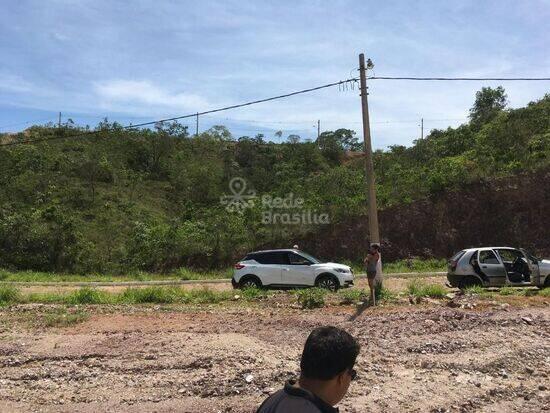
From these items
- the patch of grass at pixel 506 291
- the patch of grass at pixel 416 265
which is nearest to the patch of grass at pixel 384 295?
the patch of grass at pixel 506 291

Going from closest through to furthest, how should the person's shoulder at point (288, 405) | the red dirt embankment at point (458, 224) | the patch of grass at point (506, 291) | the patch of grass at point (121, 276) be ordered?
the person's shoulder at point (288, 405) < the patch of grass at point (506, 291) < the patch of grass at point (121, 276) < the red dirt embankment at point (458, 224)

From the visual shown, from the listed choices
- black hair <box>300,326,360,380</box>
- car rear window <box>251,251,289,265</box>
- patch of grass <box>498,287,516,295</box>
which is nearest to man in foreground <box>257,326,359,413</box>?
black hair <box>300,326,360,380</box>

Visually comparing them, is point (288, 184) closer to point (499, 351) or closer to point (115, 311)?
point (115, 311)

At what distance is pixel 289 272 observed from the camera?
17.6 m

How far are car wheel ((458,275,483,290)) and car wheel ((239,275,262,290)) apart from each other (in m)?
6.40

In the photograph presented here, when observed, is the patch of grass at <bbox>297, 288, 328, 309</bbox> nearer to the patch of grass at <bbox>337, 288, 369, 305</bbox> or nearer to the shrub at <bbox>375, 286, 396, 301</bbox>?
the patch of grass at <bbox>337, 288, 369, 305</bbox>

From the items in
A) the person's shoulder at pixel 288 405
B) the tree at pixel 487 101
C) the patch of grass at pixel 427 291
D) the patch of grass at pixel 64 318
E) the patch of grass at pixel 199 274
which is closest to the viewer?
the person's shoulder at pixel 288 405

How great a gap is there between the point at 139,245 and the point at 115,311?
20.0 m

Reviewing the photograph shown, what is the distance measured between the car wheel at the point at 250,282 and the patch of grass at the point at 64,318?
19.9ft

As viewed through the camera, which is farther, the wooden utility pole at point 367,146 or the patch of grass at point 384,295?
the wooden utility pole at point 367,146

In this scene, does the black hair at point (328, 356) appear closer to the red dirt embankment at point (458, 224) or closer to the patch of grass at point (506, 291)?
the patch of grass at point (506, 291)

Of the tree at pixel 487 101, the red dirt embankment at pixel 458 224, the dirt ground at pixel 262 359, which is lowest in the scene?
the dirt ground at pixel 262 359

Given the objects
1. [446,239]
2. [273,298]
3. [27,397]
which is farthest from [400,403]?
[446,239]

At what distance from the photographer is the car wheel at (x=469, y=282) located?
51.6 ft
